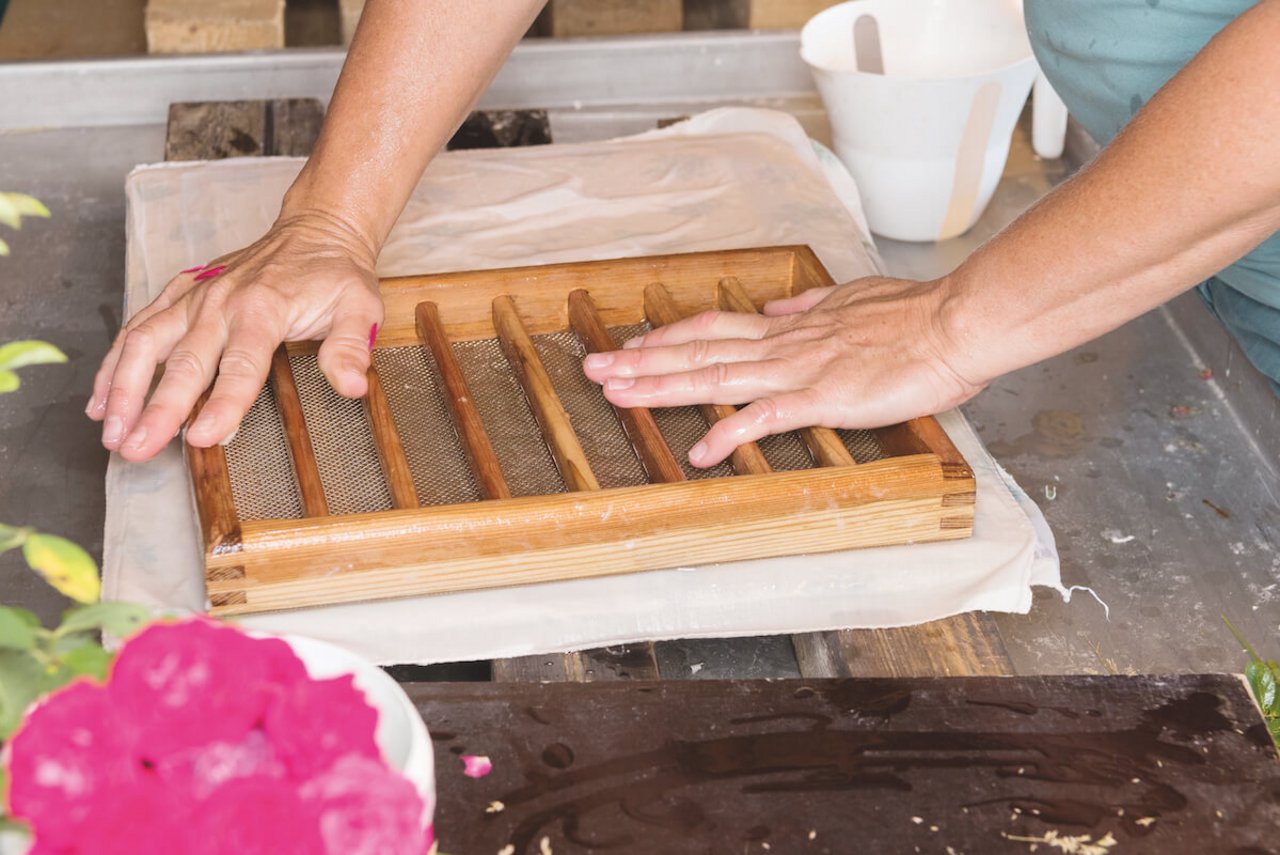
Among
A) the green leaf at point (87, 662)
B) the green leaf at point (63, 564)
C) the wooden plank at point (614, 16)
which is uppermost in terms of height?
the green leaf at point (63, 564)

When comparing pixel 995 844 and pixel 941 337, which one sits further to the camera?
pixel 941 337

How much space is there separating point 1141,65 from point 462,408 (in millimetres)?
743

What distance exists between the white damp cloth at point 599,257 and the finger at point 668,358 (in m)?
0.23

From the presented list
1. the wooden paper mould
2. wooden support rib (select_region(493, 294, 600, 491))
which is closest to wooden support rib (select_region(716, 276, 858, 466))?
the wooden paper mould

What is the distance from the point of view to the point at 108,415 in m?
Result: 1.20

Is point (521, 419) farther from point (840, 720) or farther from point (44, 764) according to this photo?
point (44, 764)

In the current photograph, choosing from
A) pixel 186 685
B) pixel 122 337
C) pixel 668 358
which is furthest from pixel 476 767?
pixel 122 337

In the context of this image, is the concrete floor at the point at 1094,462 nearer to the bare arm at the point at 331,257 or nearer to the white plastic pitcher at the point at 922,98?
the white plastic pitcher at the point at 922,98

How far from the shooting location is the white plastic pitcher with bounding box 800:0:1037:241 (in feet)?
5.51

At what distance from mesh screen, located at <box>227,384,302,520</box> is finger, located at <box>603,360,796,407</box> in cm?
31

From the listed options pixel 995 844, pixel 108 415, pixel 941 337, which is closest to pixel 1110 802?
pixel 995 844

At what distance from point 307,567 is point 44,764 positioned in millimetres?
554

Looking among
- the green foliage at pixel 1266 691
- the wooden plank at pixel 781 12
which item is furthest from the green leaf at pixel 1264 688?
the wooden plank at pixel 781 12

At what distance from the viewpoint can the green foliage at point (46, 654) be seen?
21.0 inches
